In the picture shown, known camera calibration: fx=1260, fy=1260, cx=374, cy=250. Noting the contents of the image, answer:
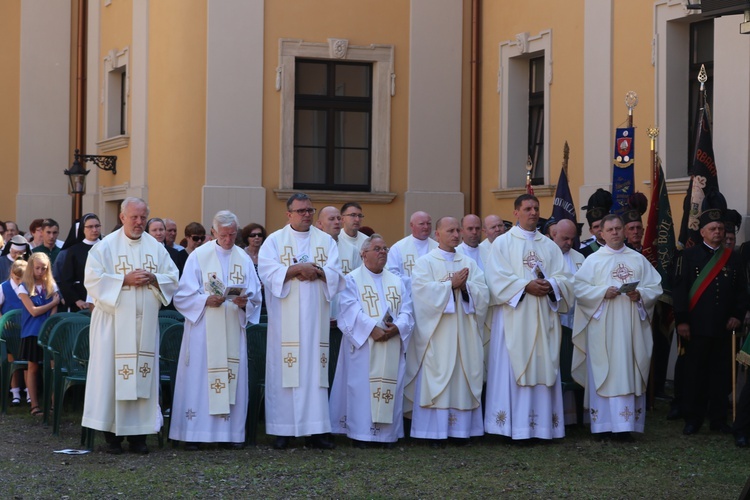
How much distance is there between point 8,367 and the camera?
12078 millimetres

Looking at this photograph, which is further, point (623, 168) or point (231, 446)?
point (623, 168)

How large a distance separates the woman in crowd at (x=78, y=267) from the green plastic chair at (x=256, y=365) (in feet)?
5.78

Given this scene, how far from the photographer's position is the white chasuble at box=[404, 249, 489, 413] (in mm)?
10312

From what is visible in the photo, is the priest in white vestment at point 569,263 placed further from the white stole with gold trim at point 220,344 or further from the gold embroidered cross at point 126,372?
the gold embroidered cross at point 126,372

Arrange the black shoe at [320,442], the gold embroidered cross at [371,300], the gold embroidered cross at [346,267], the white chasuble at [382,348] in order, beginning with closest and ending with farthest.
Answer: the black shoe at [320,442]
the white chasuble at [382,348]
the gold embroidered cross at [371,300]
the gold embroidered cross at [346,267]

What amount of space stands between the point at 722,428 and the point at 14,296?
6.87 m

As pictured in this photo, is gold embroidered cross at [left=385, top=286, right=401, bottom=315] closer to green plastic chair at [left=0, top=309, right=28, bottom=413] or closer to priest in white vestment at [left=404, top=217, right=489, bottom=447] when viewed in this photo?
priest in white vestment at [left=404, top=217, right=489, bottom=447]

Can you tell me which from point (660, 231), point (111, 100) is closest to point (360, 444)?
point (660, 231)

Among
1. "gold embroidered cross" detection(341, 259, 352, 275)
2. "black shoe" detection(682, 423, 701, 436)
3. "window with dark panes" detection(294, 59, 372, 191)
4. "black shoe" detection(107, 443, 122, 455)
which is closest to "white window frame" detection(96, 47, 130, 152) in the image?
"window with dark panes" detection(294, 59, 372, 191)

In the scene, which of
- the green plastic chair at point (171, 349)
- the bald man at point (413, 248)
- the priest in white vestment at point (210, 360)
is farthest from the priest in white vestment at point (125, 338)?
the bald man at point (413, 248)

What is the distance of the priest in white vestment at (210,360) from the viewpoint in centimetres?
992

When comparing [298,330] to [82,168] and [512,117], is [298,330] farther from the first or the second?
[82,168]

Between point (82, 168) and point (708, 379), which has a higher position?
point (82, 168)

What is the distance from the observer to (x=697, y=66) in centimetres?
1420
